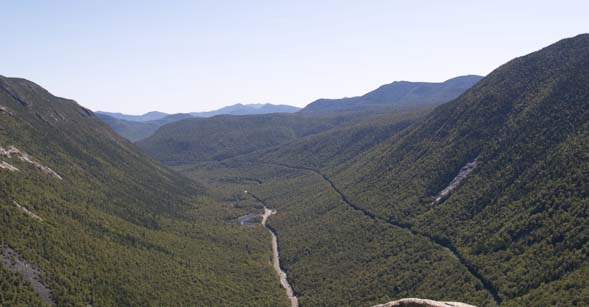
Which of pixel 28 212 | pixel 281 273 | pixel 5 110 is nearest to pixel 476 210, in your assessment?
pixel 281 273

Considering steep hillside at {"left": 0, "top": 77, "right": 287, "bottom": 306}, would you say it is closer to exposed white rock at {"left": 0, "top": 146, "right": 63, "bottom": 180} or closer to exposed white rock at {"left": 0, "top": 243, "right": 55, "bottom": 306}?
exposed white rock at {"left": 0, "top": 243, "right": 55, "bottom": 306}

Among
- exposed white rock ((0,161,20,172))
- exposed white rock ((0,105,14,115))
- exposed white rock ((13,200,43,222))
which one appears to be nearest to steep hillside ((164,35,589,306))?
exposed white rock ((13,200,43,222))

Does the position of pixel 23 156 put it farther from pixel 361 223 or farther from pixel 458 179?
pixel 458 179

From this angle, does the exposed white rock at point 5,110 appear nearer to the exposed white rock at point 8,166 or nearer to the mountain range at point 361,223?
the mountain range at point 361,223

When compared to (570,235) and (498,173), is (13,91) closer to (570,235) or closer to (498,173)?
(498,173)

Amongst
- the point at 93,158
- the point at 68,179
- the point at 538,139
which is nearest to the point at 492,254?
the point at 538,139

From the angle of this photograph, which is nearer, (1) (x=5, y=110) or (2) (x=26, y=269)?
(2) (x=26, y=269)

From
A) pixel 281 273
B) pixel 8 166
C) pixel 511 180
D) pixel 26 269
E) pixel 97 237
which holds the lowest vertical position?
pixel 281 273

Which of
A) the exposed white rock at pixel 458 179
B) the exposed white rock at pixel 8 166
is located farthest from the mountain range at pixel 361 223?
the exposed white rock at pixel 8 166
